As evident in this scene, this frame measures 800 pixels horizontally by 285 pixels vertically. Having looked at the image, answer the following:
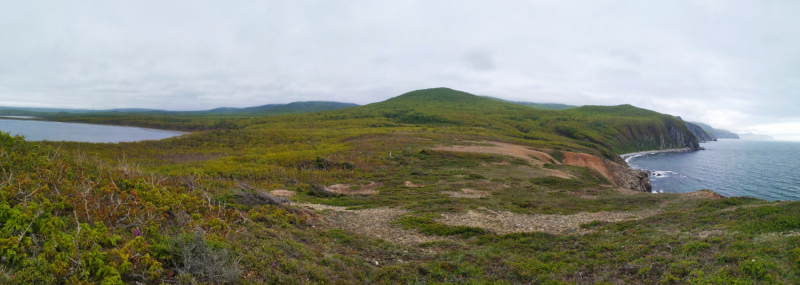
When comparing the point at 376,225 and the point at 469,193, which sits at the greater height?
the point at 376,225

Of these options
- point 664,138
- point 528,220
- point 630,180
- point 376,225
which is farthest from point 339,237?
point 664,138

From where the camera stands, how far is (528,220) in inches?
573

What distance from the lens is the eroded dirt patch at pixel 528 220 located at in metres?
12.9

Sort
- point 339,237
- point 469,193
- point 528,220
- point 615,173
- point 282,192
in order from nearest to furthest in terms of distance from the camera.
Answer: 1. point 339,237
2. point 528,220
3. point 282,192
4. point 469,193
5. point 615,173

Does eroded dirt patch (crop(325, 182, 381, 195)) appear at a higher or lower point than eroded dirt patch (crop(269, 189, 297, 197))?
lower

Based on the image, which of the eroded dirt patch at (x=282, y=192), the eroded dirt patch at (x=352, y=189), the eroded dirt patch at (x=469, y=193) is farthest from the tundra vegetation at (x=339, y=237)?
the eroded dirt patch at (x=352, y=189)

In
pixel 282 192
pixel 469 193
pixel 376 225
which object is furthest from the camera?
pixel 469 193

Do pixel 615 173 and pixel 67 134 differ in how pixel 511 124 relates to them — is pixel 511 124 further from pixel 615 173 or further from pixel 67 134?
pixel 67 134

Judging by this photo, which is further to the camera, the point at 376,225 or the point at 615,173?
the point at 615,173

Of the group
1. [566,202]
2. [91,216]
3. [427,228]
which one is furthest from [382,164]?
[91,216]

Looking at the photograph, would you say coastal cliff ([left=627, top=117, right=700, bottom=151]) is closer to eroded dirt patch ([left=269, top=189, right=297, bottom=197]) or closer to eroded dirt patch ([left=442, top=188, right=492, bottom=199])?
eroded dirt patch ([left=442, top=188, right=492, bottom=199])

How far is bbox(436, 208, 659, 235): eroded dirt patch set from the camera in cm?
1295

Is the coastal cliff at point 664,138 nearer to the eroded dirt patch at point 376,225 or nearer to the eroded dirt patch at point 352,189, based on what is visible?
the eroded dirt patch at point 352,189

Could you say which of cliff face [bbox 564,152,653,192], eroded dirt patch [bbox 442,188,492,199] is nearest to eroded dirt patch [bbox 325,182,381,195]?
eroded dirt patch [bbox 442,188,492,199]
